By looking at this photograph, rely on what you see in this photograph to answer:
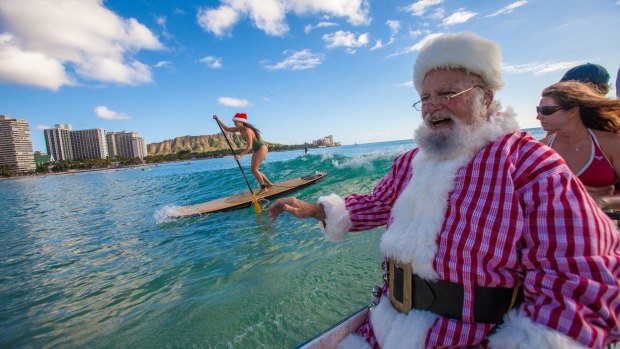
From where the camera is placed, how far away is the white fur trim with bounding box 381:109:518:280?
4.60ft

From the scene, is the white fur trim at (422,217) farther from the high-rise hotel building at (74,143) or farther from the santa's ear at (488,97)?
the high-rise hotel building at (74,143)

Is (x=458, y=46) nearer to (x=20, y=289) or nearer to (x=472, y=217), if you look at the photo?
(x=472, y=217)

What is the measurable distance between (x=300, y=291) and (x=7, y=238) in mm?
11116

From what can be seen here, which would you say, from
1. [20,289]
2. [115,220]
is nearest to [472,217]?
[20,289]

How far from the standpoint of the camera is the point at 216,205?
33.8 ft

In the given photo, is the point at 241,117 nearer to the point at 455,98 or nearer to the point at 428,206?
the point at 455,98

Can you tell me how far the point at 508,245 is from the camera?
4.08 ft

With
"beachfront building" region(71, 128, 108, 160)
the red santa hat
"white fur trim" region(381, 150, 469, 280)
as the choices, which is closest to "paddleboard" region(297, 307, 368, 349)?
"white fur trim" region(381, 150, 469, 280)

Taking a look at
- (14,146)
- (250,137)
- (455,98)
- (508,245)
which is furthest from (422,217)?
(14,146)

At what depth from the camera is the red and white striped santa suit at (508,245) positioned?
1.04 metres

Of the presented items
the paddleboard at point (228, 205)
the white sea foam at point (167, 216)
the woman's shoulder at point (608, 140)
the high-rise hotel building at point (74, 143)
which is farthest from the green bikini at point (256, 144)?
the high-rise hotel building at point (74, 143)

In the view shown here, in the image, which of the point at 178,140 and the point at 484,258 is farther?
the point at 178,140

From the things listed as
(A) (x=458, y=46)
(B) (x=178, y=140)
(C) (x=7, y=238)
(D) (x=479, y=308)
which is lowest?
(C) (x=7, y=238)

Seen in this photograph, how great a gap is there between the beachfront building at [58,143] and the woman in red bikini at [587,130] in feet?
688
